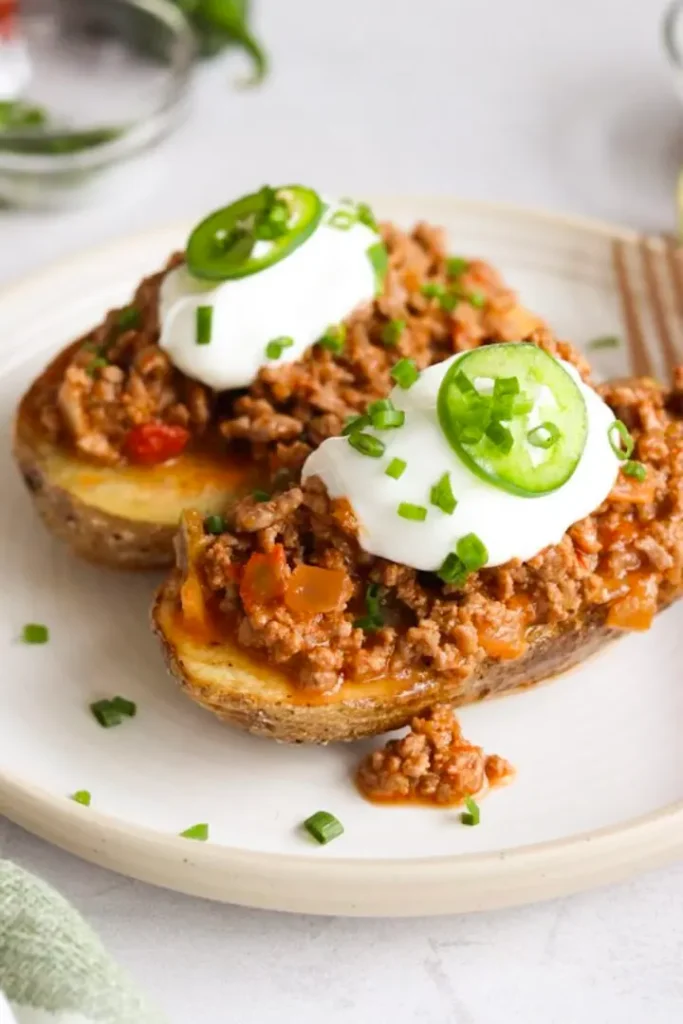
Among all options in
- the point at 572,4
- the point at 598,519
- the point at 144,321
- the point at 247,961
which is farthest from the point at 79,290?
the point at 572,4

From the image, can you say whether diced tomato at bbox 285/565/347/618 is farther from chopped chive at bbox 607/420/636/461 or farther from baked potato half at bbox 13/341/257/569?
chopped chive at bbox 607/420/636/461

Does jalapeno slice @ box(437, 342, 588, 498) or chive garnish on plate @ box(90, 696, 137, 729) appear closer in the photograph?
jalapeno slice @ box(437, 342, 588, 498)

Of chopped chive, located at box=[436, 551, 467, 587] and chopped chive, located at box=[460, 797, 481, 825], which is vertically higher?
chopped chive, located at box=[436, 551, 467, 587]

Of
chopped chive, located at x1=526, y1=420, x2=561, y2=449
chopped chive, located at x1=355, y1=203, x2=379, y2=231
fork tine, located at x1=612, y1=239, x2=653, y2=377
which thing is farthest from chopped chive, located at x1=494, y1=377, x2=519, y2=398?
fork tine, located at x1=612, y1=239, x2=653, y2=377

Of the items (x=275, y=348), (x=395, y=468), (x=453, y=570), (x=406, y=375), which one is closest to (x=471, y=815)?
(x=453, y=570)

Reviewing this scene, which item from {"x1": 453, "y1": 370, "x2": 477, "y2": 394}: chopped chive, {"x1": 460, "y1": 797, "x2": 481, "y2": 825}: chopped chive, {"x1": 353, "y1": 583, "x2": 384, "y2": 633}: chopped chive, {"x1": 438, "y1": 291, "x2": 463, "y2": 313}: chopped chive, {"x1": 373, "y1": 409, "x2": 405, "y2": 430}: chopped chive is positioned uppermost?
{"x1": 453, "y1": 370, "x2": 477, "y2": 394}: chopped chive

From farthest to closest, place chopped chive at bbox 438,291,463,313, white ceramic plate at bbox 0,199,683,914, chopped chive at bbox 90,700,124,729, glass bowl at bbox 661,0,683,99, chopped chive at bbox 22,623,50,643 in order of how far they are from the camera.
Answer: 1. glass bowl at bbox 661,0,683,99
2. chopped chive at bbox 438,291,463,313
3. chopped chive at bbox 22,623,50,643
4. chopped chive at bbox 90,700,124,729
5. white ceramic plate at bbox 0,199,683,914

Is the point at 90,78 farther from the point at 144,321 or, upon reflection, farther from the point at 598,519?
the point at 598,519

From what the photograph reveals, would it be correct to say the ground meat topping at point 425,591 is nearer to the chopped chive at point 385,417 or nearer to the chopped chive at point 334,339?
the chopped chive at point 385,417
